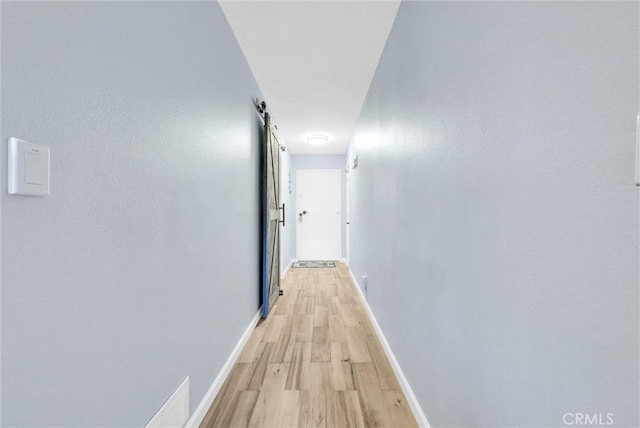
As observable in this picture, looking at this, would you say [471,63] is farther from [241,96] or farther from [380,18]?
[241,96]

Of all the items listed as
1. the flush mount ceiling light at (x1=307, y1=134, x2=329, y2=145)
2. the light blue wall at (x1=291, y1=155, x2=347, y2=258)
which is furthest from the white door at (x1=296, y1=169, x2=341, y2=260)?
the flush mount ceiling light at (x1=307, y1=134, x2=329, y2=145)

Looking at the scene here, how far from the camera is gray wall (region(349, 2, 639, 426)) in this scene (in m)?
0.52

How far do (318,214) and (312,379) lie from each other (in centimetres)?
456

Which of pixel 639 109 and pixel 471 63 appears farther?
pixel 471 63

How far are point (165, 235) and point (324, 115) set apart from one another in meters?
3.09

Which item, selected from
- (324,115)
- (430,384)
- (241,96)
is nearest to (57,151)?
(430,384)

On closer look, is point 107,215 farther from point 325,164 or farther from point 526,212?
point 325,164

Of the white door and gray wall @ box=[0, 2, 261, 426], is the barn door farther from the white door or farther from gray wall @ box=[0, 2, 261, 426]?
the white door

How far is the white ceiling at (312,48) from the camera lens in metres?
1.89

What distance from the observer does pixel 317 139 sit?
4.95 meters

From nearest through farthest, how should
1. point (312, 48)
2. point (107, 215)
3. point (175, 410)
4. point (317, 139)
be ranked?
point (107, 215) → point (175, 410) → point (312, 48) → point (317, 139)

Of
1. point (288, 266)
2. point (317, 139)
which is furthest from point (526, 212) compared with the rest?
point (288, 266)

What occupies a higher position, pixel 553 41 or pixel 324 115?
pixel 324 115

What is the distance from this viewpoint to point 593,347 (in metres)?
0.56
